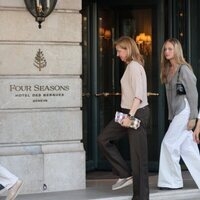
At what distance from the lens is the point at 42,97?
8.05 m

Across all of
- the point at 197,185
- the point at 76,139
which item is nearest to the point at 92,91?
the point at 76,139

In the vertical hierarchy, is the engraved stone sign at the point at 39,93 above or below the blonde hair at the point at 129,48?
below

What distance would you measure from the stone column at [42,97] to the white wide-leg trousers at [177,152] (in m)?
1.09

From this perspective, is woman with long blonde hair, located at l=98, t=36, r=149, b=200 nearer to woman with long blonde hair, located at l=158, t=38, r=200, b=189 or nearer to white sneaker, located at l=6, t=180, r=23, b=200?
woman with long blonde hair, located at l=158, t=38, r=200, b=189

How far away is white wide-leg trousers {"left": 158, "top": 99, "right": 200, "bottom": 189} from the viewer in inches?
315

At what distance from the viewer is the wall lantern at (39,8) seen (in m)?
7.84

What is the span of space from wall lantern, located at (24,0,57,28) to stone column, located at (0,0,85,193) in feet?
0.22

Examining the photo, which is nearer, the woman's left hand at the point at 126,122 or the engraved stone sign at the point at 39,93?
the woman's left hand at the point at 126,122

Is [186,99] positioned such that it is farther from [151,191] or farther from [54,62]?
[54,62]

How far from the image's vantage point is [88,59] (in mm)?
A: 10016

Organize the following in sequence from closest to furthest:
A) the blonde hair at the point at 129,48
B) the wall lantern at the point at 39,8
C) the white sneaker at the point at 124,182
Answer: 1. the blonde hair at the point at 129,48
2. the white sneaker at the point at 124,182
3. the wall lantern at the point at 39,8

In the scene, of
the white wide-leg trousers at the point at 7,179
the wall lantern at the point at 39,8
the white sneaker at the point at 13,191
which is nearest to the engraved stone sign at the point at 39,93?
the wall lantern at the point at 39,8

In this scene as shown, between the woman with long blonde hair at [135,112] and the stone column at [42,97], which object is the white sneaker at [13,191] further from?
the woman with long blonde hair at [135,112]

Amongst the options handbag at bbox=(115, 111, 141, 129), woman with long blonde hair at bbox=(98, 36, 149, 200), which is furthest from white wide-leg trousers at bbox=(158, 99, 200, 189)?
handbag at bbox=(115, 111, 141, 129)
